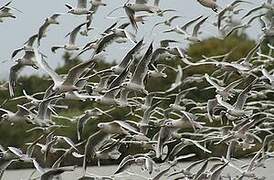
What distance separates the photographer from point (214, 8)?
1087cm

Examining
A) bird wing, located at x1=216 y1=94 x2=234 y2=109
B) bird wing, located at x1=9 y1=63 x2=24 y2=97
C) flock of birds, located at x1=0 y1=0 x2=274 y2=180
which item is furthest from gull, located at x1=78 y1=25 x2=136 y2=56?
bird wing, located at x1=216 y1=94 x2=234 y2=109

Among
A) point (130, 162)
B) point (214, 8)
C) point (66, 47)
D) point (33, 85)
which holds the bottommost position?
point (33, 85)

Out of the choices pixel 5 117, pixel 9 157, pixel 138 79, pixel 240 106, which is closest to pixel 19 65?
pixel 5 117

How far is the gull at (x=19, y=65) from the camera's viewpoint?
37.5 feet

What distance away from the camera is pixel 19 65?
38.4 ft

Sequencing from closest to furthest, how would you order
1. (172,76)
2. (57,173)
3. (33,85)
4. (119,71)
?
(57,173), (119,71), (172,76), (33,85)

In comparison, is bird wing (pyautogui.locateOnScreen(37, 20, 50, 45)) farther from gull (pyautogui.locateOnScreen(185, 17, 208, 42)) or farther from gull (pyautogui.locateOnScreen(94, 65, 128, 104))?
gull (pyautogui.locateOnScreen(185, 17, 208, 42))

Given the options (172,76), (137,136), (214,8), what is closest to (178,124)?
(137,136)

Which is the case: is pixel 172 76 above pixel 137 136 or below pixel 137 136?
below

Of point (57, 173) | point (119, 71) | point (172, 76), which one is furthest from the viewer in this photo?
point (172, 76)

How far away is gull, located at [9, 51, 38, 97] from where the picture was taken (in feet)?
37.5

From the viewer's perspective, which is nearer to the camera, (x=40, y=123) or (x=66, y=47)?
(x=40, y=123)

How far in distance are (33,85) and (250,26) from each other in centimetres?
1594

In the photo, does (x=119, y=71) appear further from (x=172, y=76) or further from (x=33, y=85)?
(x=33, y=85)
